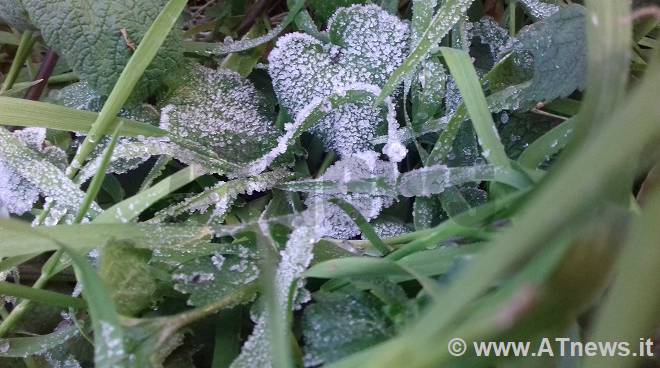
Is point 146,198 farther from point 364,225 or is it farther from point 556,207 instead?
point 556,207

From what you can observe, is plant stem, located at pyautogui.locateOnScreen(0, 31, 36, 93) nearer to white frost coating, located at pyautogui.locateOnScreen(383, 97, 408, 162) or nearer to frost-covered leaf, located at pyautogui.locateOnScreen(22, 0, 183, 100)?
frost-covered leaf, located at pyautogui.locateOnScreen(22, 0, 183, 100)

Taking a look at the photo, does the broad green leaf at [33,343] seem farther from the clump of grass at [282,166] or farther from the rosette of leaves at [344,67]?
the rosette of leaves at [344,67]

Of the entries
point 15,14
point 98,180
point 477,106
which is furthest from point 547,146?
point 15,14

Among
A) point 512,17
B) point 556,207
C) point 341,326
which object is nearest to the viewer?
point 556,207

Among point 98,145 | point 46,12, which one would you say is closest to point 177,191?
point 98,145

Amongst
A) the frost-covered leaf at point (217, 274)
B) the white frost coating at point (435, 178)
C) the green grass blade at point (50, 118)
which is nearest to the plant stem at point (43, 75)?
the green grass blade at point (50, 118)

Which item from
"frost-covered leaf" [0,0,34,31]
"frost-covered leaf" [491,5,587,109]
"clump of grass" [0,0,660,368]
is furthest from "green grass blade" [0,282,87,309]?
"frost-covered leaf" [491,5,587,109]
